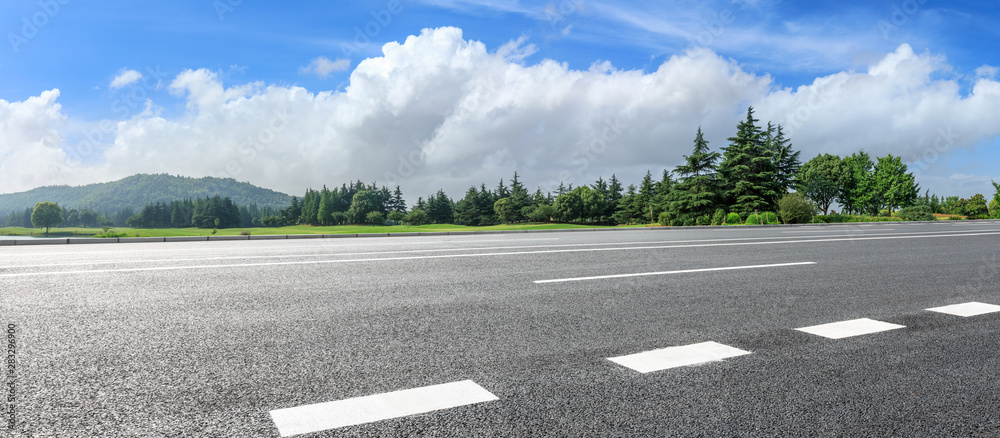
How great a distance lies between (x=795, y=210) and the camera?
3550 centimetres

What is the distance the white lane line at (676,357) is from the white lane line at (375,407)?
0.95 meters

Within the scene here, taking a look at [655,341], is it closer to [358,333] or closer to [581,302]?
[581,302]

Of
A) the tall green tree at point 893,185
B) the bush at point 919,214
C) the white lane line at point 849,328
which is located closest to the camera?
the white lane line at point 849,328

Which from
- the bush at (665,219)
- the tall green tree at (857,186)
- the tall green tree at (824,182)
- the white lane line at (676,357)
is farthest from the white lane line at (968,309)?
the tall green tree at (857,186)

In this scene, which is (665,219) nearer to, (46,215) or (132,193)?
(46,215)

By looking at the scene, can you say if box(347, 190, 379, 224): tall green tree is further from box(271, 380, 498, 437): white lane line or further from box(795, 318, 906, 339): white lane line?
box(271, 380, 498, 437): white lane line

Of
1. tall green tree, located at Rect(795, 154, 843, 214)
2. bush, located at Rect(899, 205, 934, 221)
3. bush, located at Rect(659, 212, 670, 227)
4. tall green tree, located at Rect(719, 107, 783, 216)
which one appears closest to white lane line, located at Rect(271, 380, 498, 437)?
bush, located at Rect(659, 212, 670, 227)

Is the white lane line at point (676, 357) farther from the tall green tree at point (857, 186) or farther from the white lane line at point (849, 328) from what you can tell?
the tall green tree at point (857, 186)

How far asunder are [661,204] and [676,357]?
2733 inches

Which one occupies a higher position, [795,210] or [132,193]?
[132,193]

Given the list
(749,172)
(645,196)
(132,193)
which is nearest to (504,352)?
(749,172)

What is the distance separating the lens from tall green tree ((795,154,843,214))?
2594 inches

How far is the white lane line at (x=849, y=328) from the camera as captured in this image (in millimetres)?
3684

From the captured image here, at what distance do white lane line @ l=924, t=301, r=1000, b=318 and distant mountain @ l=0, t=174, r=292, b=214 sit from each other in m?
90.8
